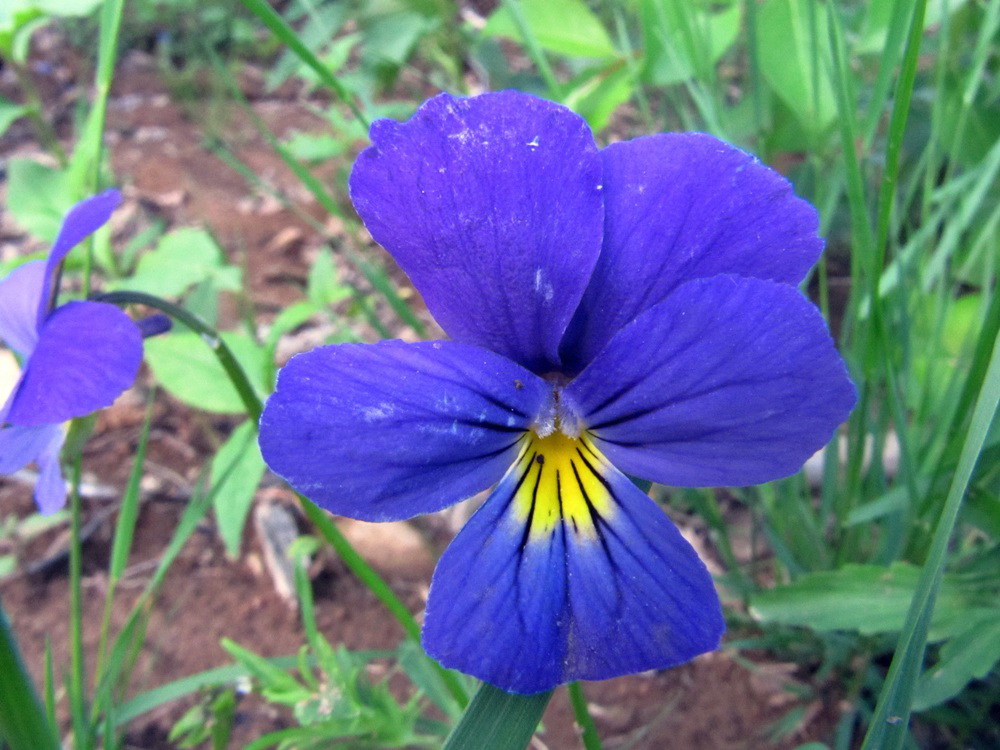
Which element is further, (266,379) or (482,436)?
(266,379)

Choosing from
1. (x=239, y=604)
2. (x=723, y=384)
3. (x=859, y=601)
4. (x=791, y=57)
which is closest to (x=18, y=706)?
(x=723, y=384)

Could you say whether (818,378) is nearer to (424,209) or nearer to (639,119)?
(424,209)

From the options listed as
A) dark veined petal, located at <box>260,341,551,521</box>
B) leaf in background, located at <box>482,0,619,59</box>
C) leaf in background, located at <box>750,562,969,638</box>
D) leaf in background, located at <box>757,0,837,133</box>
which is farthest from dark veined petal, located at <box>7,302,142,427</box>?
leaf in background, located at <box>482,0,619,59</box>

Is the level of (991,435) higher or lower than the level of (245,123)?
higher

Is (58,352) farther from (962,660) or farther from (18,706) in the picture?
(962,660)

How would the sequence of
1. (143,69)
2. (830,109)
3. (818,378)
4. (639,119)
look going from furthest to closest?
(143,69) → (639,119) → (830,109) → (818,378)

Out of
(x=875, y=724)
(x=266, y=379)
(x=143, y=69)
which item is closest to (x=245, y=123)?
(x=143, y=69)
